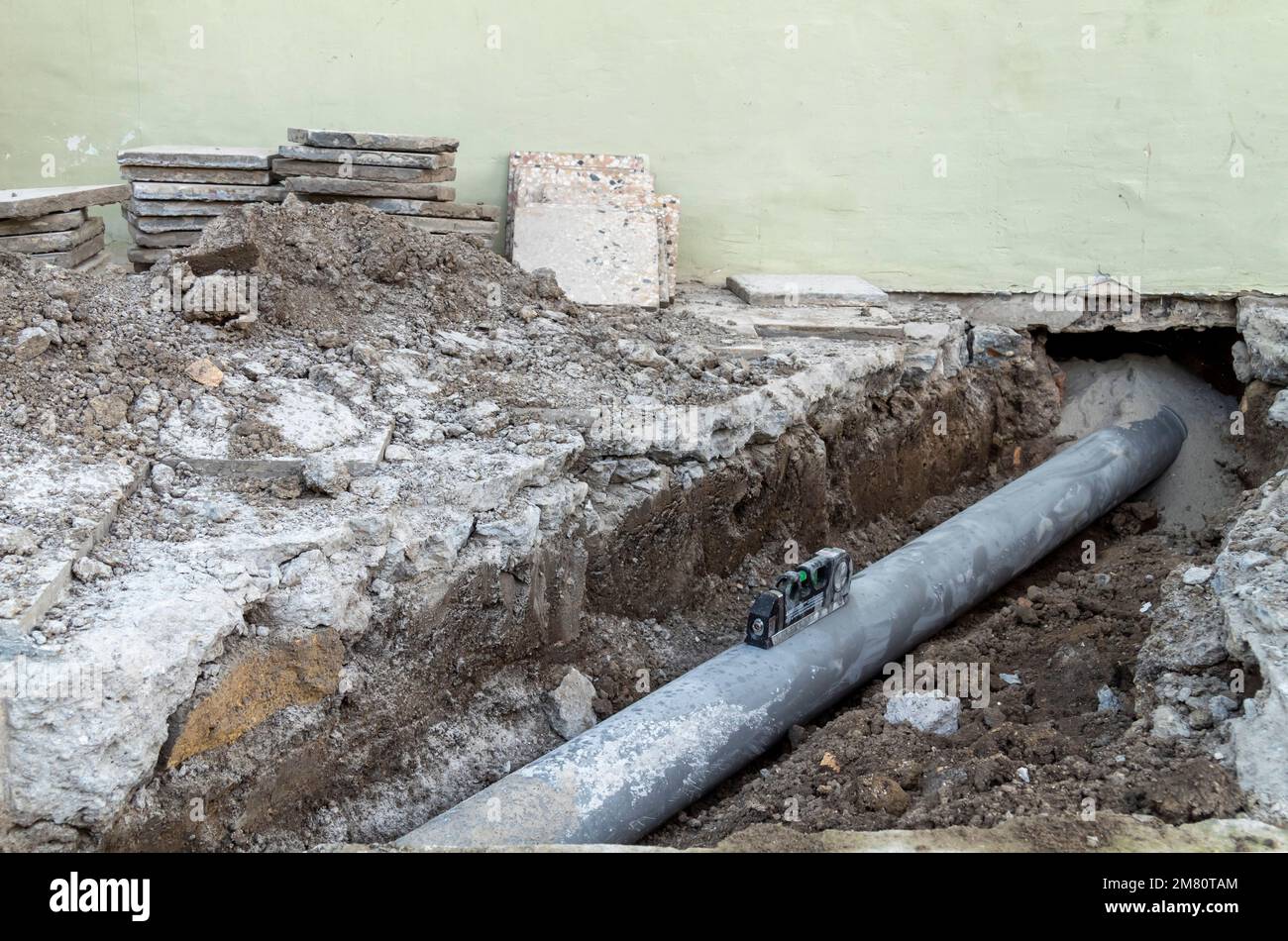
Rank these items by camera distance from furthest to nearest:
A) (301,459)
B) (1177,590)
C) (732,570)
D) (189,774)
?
(732,570) → (1177,590) → (301,459) → (189,774)

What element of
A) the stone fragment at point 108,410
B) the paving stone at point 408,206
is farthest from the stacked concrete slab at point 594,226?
the stone fragment at point 108,410

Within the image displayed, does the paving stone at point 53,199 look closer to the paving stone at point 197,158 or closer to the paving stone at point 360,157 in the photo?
the paving stone at point 197,158

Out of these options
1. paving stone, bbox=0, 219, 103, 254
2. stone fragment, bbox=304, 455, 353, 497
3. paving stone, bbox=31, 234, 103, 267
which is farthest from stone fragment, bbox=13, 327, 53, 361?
paving stone, bbox=0, 219, 103, 254

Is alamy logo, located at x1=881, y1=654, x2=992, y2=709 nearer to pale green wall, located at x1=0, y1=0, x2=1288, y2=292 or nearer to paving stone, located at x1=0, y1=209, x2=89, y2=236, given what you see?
pale green wall, located at x1=0, y1=0, x2=1288, y2=292

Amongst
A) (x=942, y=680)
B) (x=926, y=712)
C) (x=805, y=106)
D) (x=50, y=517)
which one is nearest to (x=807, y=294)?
(x=805, y=106)

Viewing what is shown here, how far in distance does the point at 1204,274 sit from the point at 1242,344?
0.46m

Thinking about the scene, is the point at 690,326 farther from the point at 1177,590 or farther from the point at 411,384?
the point at 1177,590

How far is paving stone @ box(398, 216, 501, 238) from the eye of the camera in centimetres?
552

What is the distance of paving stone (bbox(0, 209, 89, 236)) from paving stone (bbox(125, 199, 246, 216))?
0.28m

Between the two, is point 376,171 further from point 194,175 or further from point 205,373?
point 205,373

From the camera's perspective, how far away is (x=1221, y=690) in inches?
122

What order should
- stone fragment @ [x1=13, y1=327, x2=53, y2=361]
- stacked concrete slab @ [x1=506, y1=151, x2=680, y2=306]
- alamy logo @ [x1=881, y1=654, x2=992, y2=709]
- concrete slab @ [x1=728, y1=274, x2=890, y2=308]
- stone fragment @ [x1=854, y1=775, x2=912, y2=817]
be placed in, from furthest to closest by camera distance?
1. concrete slab @ [x1=728, y1=274, x2=890, y2=308]
2. stacked concrete slab @ [x1=506, y1=151, x2=680, y2=306]
3. alamy logo @ [x1=881, y1=654, x2=992, y2=709]
4. stone fragment @ [x1=13, y1=327, x2=53, y2=361]
5. stone fragment @ [x1=854, y1=775, x2=912, y2=817]

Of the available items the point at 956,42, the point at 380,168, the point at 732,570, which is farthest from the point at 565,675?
the point at 956,42

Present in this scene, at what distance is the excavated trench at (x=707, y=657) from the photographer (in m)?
2.91
